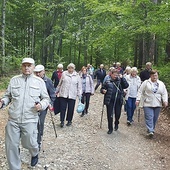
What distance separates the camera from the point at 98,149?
22.4 feet

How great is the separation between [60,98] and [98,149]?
2.30 meters

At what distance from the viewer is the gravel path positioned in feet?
19.2

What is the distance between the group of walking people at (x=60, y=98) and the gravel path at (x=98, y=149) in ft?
1.11

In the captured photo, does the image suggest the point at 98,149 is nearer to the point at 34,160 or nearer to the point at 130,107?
the point at 34,160

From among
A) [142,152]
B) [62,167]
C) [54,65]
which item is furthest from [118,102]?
[54,65]

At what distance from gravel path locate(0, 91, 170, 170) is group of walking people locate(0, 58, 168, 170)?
1.11 ft

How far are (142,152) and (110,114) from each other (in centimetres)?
158

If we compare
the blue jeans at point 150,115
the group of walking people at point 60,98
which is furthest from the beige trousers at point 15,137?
the blue jeans at point 150,115

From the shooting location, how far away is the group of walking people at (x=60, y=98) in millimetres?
4609

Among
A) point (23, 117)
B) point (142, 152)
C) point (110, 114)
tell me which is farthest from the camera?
point (110, 114)

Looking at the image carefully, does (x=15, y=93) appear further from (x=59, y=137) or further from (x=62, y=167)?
(x=59, y=137)

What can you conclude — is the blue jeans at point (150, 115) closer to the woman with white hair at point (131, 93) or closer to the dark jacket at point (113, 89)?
the dark jacket at point (113, 89)

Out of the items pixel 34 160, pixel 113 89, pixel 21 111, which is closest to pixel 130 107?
pixel 113 89

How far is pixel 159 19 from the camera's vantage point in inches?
470
